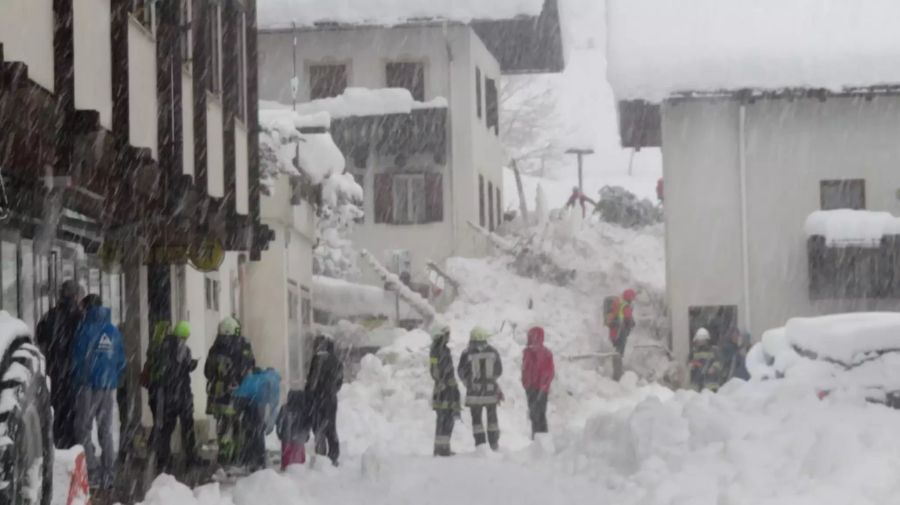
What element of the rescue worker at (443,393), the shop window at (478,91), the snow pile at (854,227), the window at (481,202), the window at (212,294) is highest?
the shop window at (478,91)

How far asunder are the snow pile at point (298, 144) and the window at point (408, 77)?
8896 mm

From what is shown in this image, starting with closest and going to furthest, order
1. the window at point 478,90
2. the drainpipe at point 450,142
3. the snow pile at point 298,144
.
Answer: the snow pile at point 298,144, the drainpipe at point 450,142, the window at point 478,90

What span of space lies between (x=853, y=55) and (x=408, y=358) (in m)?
11.1

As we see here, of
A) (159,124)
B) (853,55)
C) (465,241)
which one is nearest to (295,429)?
(159,124)

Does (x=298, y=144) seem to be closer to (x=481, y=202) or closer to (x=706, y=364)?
(x=706, y=364)

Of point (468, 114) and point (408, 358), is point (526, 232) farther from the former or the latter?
point (408, 358)

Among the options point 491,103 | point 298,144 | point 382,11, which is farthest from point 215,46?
point 491,103

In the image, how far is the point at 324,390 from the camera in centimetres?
1758

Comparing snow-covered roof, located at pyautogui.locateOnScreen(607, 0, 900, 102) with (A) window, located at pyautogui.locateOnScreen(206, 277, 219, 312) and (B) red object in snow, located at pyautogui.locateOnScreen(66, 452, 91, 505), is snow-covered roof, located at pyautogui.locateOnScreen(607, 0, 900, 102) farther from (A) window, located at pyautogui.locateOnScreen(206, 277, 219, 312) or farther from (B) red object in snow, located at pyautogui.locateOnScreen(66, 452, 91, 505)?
(B) red object in snow, located at pyautogui.locateOnScreen(66, 452, 91, 505)

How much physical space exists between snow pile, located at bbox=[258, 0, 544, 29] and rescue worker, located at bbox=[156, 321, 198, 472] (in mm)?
22612

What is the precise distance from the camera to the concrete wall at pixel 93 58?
11.5m

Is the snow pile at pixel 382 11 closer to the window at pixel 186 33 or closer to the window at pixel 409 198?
the window at pixel 409 198

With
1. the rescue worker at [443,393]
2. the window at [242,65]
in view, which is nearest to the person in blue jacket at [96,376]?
the rescue worker at [443,393]

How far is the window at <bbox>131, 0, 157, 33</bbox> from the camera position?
48.3 feet
